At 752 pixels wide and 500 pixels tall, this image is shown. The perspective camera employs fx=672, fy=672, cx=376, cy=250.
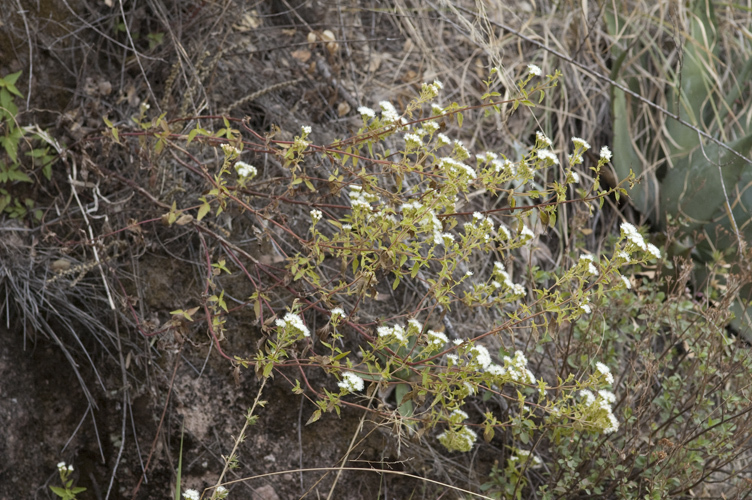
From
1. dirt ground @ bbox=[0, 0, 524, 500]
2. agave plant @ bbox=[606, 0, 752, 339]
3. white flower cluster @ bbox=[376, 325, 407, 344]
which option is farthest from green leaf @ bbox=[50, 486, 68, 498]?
agave plant @ bbox=[606, 0, 752, 339]

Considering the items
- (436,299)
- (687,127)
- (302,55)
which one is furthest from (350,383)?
(687,127)

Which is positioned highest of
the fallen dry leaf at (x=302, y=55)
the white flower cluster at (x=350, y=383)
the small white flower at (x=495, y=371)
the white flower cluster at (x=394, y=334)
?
the fallen dry leaf at (x=302, y=55)

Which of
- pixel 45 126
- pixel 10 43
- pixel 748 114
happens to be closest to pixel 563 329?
pixel 748 114

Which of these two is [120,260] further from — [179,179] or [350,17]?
[350,17]

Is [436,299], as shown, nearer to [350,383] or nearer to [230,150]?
[350,383]

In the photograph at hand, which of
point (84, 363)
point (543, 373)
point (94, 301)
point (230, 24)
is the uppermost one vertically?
point (230, 24)

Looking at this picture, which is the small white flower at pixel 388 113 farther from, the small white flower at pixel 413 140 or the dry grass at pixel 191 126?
the dry grass at pixel 191 126

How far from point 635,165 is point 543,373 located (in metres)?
1.11

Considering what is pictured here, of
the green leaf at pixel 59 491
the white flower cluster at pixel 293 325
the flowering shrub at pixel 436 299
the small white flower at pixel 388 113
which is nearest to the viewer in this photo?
the white flower cluster at pixel 293 325

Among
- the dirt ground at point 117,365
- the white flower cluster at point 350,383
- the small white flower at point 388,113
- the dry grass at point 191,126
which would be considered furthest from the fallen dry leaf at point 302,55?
the white flower cluster at point 350,383

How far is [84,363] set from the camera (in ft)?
6.36

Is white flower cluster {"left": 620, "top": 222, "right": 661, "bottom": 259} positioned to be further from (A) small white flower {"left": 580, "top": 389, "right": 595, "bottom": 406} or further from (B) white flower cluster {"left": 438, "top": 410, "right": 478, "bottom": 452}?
(B) white flower cluster {"left": 438, "top": 410, "right": 478, "bottom": 452}

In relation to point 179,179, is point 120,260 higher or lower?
lower

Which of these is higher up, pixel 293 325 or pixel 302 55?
pixel 302 55
